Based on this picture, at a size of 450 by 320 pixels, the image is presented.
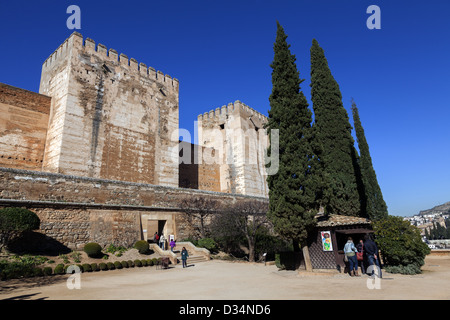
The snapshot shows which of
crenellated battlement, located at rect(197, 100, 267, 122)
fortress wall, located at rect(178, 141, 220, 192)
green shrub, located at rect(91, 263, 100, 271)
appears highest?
crenellated battlement, located at rect(197, 100, 267, 122)

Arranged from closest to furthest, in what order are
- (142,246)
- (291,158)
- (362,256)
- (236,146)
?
(362,256) < (291,158) < (142,246) < (236,146)

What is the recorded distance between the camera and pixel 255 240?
16.9 metres

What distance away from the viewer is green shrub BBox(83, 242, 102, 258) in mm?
12922

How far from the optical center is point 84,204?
47.1 ft

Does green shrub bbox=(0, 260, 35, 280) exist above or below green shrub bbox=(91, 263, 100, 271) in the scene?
above

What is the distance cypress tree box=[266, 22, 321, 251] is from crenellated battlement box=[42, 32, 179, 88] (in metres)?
13.3

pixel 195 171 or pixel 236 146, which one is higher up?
pixel 236 146

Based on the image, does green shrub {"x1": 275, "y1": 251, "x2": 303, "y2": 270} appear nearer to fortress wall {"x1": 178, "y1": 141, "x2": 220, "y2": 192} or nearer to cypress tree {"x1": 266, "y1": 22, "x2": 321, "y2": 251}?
cypress tree {"x1": 266, "y1": 22, "x2": 321, "y2": 251}

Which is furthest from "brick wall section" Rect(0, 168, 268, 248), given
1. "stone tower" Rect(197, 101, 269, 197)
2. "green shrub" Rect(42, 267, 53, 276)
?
"stone tower" Rect(197, 101, 269, 197)

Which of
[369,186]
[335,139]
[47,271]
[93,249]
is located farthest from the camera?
[369,186]

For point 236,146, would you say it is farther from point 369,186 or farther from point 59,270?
point 59,270

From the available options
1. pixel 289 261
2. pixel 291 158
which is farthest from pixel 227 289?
pixel 291 158

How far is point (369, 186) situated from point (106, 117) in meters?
18.1
